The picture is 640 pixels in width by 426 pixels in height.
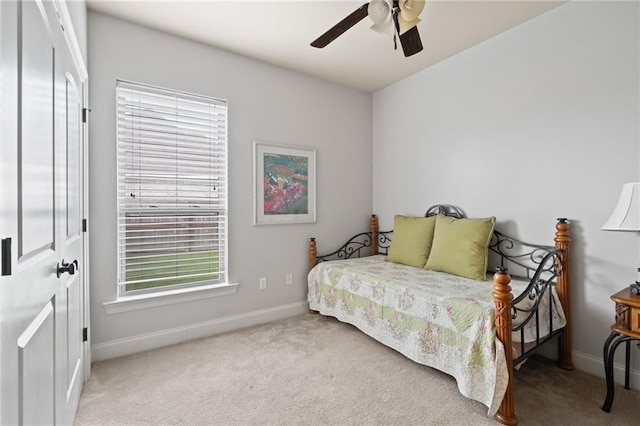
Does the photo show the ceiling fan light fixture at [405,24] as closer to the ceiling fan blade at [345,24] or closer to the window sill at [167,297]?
the ceiling fan blade at [345,24]

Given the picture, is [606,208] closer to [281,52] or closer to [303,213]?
[303,213]

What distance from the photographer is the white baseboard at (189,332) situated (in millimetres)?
2475

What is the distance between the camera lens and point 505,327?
5.76 ft

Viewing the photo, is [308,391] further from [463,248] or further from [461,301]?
[463,248]

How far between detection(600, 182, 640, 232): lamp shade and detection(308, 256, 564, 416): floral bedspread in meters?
0.74

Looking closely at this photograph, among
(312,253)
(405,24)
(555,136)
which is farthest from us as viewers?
(312,253)

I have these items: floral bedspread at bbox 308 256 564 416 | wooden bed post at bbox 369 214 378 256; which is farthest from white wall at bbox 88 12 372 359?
floral bedspread at bbox 308 256 564 416

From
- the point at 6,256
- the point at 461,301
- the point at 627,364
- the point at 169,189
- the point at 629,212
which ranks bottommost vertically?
the point at 627,364

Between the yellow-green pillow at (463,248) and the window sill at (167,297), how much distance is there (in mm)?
1944

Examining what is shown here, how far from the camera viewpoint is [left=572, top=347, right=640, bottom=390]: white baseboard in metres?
2.07

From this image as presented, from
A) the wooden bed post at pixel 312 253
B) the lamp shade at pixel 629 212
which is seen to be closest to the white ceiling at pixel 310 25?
the lamp shade at pixel 629 212

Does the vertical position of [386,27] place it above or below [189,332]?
above

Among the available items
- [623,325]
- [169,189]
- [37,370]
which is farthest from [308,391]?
[169,189]

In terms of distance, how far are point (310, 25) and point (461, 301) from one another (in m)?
2.39
